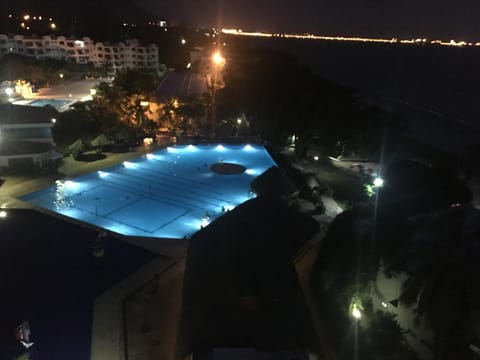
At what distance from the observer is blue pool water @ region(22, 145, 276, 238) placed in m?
17.3

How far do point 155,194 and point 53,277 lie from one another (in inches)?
342

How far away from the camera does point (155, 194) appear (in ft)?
66.2

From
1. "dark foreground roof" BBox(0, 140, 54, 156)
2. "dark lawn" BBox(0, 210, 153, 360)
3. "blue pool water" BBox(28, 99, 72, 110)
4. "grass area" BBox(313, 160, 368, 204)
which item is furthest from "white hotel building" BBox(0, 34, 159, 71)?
"dark lawn" BBox(0, 210, 153, 360)

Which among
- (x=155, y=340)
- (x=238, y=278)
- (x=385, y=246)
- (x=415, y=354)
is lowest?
(x=155, y=340)

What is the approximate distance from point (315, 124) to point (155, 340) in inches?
780

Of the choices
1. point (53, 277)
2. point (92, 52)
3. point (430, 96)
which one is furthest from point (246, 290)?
point (430, 96)

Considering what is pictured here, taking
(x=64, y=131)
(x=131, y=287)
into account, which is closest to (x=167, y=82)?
(x=64, y=131)

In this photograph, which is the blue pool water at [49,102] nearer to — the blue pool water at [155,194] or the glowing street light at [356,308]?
the blue pool water at [155,194]

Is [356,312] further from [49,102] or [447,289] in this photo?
[49,102]

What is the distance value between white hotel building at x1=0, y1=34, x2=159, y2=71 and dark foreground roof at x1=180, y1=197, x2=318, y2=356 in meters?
52.8

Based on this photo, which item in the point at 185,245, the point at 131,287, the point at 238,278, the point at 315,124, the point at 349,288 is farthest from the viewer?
the point at 315,124

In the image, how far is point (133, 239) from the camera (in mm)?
14414

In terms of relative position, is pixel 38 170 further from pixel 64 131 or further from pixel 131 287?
pixel 131 287

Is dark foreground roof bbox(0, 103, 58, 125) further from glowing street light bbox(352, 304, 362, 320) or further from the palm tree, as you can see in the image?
the palm tree
